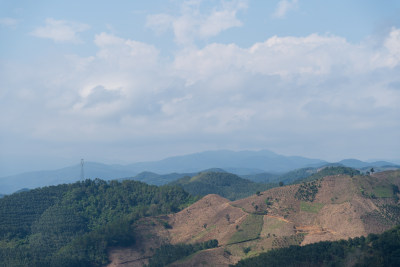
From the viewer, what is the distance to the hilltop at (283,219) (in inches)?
2111

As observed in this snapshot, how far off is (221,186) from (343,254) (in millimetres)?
111676

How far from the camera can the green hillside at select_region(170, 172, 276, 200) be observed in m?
137

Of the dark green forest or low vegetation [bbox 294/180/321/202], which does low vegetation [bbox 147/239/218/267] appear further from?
low vegetation [bbox 294/180/321/202]

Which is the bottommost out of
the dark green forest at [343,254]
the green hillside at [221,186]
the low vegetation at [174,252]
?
the low vegetation at [174,252]

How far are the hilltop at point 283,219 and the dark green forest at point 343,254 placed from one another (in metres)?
7.29

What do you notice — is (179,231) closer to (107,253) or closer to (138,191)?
(107,253)

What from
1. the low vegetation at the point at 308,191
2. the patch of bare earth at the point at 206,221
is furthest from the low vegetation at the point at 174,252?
the low vegetation at the point at 308,191

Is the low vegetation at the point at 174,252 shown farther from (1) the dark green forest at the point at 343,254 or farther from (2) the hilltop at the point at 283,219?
(1) the dark green forest at the point at 343,254

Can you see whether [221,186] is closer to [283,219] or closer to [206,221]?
[206,221]

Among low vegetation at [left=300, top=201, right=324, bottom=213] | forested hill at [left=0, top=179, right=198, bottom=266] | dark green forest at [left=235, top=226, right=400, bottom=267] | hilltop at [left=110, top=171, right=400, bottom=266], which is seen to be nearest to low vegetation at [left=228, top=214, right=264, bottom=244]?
hilltop at [left=110, top=171, right=400, bottom=266]

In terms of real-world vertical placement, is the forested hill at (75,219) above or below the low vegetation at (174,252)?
above

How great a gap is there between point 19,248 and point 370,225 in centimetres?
5167

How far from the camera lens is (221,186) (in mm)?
153000

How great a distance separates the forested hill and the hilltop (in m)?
3.59
